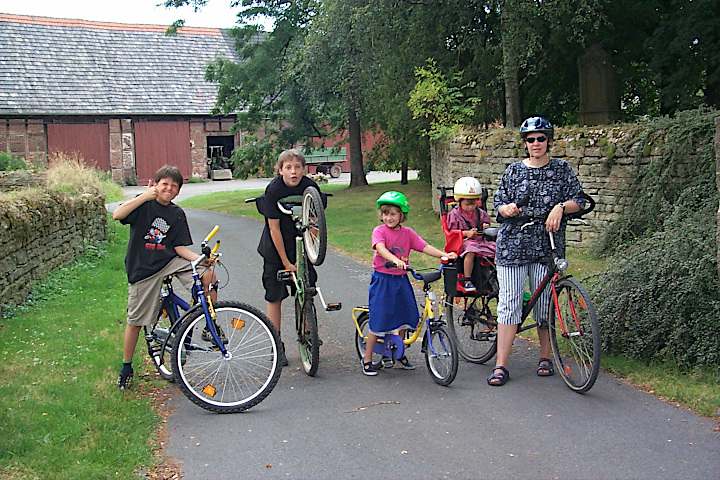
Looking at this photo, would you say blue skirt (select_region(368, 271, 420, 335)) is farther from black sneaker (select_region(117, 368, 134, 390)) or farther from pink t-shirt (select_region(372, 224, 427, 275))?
black sneaker (select_region(117, 368, 134, 390))

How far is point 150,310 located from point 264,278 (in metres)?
1.18

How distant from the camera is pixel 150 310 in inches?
229

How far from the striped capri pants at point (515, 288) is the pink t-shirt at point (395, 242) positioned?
0.70m

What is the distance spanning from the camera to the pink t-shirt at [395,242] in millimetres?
6039

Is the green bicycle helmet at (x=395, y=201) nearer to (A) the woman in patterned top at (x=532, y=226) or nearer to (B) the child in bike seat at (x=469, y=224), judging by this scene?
(B) the child in bike seat at (x=469, y=224)

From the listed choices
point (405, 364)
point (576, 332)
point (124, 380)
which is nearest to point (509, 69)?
point (405, 364)

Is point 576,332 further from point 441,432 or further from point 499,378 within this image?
point 441,432

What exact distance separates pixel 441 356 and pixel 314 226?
1.41 meters

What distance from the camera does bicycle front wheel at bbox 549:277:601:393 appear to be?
17.7 feet

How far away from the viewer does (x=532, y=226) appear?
580 centimetres

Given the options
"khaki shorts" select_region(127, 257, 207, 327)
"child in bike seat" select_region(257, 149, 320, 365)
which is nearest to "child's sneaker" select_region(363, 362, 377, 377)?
"child in bike seat" select_region(257, 149, 320, 365)

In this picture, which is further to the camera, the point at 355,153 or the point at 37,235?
the point at 355,153

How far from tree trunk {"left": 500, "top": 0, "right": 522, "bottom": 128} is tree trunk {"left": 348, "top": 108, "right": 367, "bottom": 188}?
40.8ft

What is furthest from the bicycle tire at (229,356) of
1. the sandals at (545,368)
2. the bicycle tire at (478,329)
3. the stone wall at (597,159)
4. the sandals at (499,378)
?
the stone wall at (597,159)
